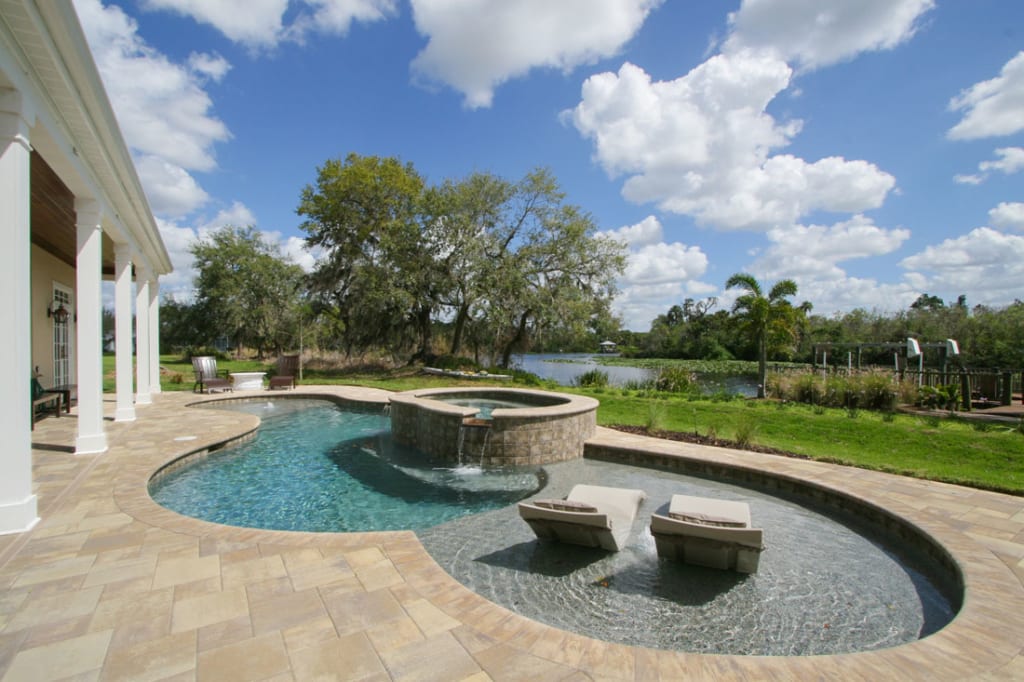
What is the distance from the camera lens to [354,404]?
1245 centimetres

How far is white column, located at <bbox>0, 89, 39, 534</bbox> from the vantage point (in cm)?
355

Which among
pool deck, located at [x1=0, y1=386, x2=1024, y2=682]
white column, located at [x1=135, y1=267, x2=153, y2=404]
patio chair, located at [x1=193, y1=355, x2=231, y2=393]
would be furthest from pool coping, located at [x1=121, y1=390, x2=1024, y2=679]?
patio chair, located at [x1=193, y1=355, x2=231, y2=393]

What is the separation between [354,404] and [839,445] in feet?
34.9

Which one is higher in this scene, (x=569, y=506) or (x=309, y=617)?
(x=569, y=506)

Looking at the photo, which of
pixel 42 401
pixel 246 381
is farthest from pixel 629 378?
pixel 42 401

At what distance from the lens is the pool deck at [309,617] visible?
2283mm

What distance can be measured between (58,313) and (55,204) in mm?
5240

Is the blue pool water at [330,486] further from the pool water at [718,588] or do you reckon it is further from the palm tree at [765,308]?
the palm tree at [765,308]

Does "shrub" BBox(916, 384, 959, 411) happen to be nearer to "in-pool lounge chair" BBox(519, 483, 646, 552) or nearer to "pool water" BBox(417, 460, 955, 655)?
"pool water" BBox(417, 460, 955, 655)

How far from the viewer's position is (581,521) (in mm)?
4066

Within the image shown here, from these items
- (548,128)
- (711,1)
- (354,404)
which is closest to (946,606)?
(711,1)

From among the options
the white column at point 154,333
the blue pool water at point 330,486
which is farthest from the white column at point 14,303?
the white column at point 154,333

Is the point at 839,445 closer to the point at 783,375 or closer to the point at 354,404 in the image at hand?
the point at 783,375

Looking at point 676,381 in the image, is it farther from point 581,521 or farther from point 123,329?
point 123,329
